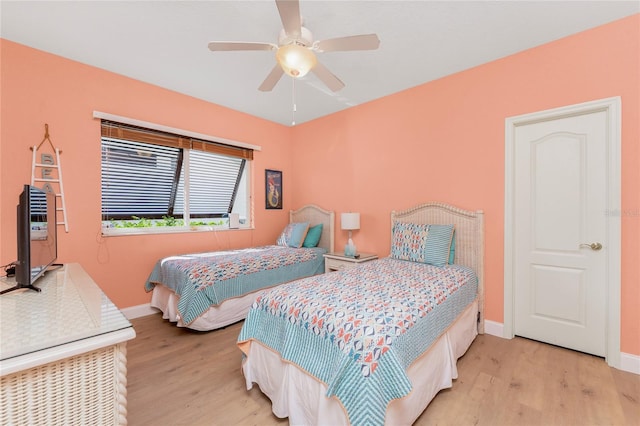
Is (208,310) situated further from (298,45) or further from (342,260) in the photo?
(298,45)

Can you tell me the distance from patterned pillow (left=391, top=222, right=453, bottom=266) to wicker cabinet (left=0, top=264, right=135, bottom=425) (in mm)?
2484

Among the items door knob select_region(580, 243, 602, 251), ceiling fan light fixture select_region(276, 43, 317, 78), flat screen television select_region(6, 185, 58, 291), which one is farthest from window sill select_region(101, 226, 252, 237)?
door knob select_region(580, 243, 602, 251)

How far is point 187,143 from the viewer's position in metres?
3.50

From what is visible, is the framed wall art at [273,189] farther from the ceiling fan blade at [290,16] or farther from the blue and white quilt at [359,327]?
the ceiling fan blade at [290,16]

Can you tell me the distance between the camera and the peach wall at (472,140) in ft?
6.89

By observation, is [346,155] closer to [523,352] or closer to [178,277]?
[178,277]

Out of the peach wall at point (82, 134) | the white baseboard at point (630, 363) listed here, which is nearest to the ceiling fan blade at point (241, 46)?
the peach wall at point (82, 134)

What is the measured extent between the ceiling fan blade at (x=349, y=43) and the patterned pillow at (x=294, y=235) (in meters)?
2.61

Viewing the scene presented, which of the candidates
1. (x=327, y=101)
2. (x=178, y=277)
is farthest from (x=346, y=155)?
(x=178, y=277)

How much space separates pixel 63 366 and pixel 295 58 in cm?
182

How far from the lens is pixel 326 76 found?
2.11 metres

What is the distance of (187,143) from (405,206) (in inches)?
112

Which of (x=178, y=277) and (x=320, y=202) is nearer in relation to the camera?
(x=178, y=277)

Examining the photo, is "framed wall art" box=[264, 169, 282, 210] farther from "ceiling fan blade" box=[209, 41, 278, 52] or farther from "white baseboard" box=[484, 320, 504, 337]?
"white baseboard" box=[484, 320, 504, 337]
